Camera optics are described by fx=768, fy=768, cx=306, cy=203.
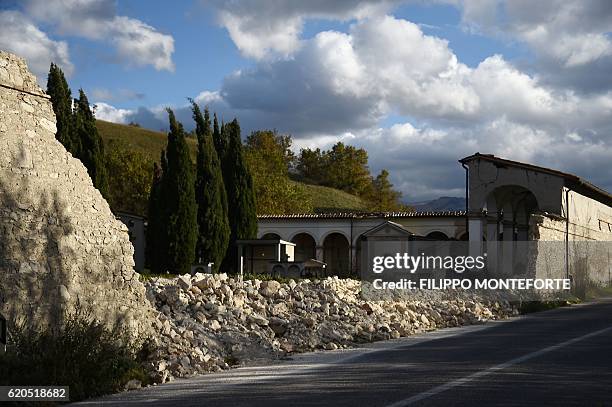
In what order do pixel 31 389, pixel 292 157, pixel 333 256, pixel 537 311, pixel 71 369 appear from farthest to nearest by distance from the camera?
1. pixel 292 157
2. pixel 333 256
3. pixel 537 311
4. pixel 71 369
5. pixel 31 389

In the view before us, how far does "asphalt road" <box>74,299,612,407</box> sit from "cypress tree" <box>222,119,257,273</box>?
2343cm

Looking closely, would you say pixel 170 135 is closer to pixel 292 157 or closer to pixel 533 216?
pixel 533 216

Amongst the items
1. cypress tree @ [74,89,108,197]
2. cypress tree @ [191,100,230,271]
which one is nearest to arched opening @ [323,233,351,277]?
cypress tree @ [191,100,230,271]

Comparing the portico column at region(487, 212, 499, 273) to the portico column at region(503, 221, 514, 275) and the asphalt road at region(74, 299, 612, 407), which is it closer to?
the portico column at region(503, 221, 514, 275)

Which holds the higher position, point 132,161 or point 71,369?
point 132,161

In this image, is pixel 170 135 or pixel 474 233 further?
pixel 474 233

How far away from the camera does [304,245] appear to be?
5350cm

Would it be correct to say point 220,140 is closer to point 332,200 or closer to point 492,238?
Answer: point 492,238

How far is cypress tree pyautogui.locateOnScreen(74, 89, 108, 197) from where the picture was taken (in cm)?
3291

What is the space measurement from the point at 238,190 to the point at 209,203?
474 centimetres

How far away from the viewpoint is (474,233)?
1554 inches

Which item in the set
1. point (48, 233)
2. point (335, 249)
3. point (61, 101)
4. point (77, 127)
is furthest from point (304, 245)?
point (48, 233)

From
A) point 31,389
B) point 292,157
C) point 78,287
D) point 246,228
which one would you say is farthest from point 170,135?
point 292,157

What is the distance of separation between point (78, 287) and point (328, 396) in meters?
4.49
